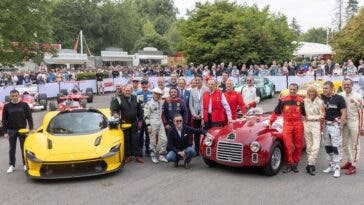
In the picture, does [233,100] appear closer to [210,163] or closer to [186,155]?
[210,163]

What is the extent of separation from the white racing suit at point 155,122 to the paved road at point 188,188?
35.9 inches

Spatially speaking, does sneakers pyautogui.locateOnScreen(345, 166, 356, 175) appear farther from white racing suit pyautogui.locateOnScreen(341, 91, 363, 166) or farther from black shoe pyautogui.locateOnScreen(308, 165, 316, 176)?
black shoe pyautogui.locateOnScreen(308, 165, 316, 176)

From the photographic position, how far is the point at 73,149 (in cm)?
824

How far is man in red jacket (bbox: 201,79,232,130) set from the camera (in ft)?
32.0

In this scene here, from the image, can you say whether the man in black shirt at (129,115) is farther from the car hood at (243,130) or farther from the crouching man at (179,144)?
the car hood at (243,130)

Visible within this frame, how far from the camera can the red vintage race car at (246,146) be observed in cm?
824

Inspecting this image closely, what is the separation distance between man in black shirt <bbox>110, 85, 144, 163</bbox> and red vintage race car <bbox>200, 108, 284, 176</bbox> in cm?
171

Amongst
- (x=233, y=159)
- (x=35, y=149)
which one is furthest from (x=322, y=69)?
(x=35, y=149)

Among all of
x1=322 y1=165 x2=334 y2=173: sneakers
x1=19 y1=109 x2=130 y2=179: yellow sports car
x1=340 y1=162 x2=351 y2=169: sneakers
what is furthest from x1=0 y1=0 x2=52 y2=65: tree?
x1=340 y1=162 x2=351 y2=169: sneakers

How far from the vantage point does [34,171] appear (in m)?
8.19

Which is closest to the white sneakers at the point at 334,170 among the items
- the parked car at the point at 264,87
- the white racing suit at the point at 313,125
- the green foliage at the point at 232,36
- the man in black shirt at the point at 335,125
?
the man in black shirt at the point at 335,125

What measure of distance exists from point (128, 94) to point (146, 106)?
1.56 feet

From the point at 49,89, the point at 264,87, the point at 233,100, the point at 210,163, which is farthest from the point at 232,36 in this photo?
the point at 210,163

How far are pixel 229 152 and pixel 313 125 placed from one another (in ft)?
5.34
